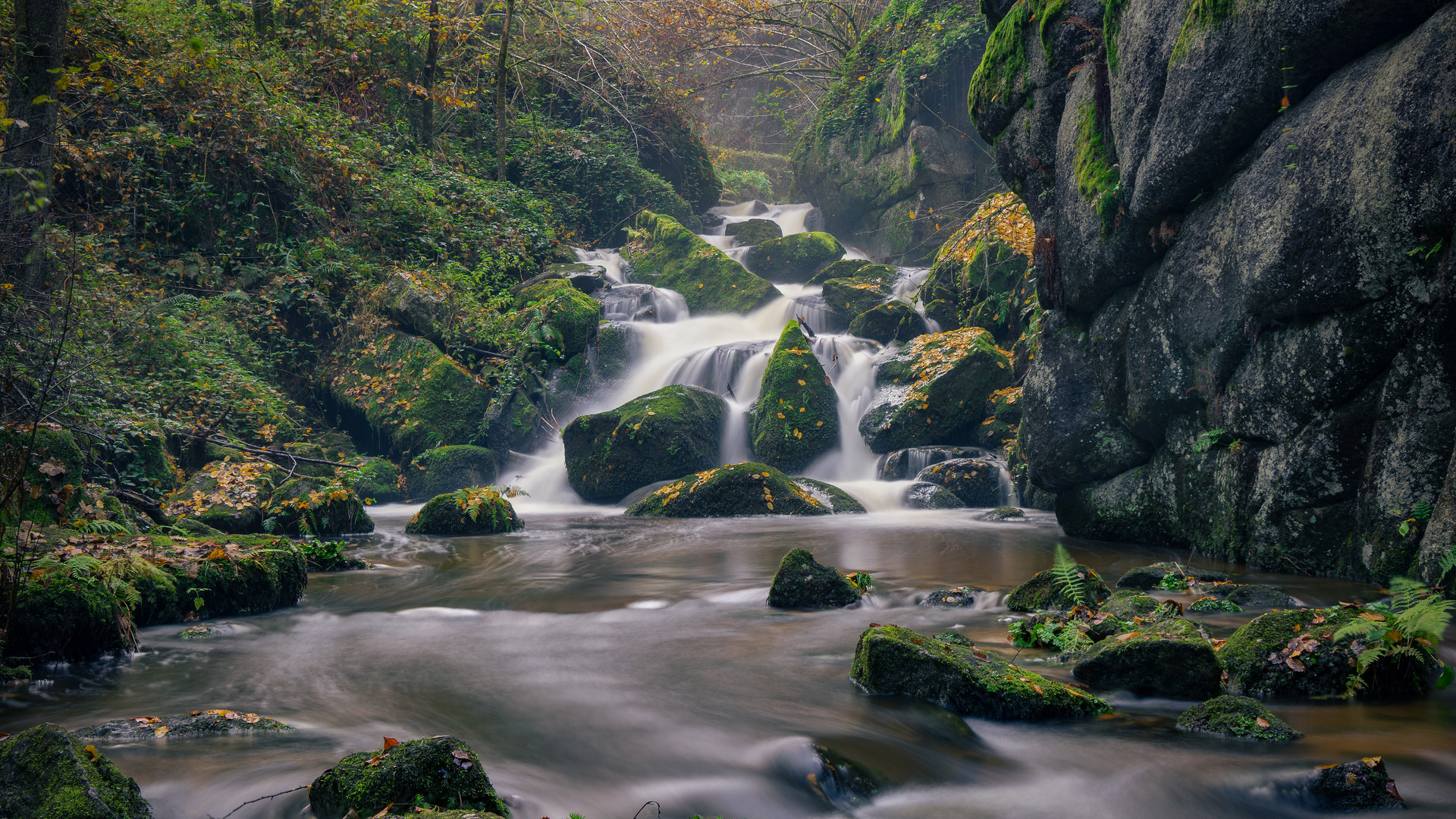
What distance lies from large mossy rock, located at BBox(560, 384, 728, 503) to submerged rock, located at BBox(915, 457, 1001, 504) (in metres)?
4.24

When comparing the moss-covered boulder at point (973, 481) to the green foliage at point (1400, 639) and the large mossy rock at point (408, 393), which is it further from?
the large mossy rock at point (408, 393)

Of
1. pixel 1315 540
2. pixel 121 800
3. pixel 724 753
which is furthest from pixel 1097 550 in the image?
pixel 121 800

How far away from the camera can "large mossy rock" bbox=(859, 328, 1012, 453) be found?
14141 mm

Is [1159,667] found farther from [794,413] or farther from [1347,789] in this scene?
[794,413]

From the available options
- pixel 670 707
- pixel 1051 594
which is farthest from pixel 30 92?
pixel 1051 594

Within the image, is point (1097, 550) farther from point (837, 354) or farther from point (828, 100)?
point (828, 100)

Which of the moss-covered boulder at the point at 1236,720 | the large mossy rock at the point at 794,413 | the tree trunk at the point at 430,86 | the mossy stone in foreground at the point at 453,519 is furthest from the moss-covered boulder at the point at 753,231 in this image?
the moss-covered boulder at the point at 1236,720

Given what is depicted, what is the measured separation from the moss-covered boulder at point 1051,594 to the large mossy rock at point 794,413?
8837 mm

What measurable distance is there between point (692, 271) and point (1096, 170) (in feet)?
47.1

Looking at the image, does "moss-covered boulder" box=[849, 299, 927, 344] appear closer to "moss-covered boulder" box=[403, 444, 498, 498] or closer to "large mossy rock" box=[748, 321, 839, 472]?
"large mossy rock" box=[748, 321, 839, 472]

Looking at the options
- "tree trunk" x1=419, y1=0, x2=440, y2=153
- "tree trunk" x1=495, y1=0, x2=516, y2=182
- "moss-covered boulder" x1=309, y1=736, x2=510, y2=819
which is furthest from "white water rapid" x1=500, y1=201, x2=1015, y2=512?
"moss-covered boulder" x1=309, y1=736, x2=510, y2=819

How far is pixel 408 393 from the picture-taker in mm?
15836

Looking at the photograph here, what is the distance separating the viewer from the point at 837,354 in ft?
56.2

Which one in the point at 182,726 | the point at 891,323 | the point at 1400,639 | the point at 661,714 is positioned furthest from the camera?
the point at 891,323
